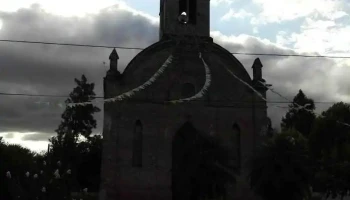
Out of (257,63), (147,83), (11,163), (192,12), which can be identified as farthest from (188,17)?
(11,163)

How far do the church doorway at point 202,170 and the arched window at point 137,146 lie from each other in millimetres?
3279

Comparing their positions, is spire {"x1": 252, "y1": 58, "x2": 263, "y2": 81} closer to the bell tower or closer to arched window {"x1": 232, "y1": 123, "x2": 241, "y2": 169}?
arched window {"x1": 232, "y1": 123, "x2": 241, "y2": 169}

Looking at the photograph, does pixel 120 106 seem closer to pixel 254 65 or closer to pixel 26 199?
pixel 254 65

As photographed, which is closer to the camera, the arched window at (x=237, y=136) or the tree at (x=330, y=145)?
the arched window at (x=237, y=136)

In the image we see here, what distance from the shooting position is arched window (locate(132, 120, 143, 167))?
108 feet

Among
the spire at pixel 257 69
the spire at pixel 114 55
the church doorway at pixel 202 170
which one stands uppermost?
the spire at pixel 114 55

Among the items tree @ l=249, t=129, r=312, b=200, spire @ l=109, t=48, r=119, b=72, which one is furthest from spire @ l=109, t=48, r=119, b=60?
tree @ l=249, t=129, r=312, b=200

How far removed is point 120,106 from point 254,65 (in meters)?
11.2

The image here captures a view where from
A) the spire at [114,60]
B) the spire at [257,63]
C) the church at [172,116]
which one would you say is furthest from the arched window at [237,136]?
the spire at [114,60]

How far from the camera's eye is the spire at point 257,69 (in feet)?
118

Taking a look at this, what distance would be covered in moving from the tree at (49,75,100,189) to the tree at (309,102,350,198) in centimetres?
2550

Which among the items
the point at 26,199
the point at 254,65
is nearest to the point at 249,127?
the point at 254,65

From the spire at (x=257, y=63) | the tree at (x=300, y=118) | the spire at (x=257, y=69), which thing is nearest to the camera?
the spire at (x=257, y=69)

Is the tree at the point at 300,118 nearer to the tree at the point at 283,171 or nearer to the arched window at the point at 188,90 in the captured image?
the arched window at the point at 188,90
